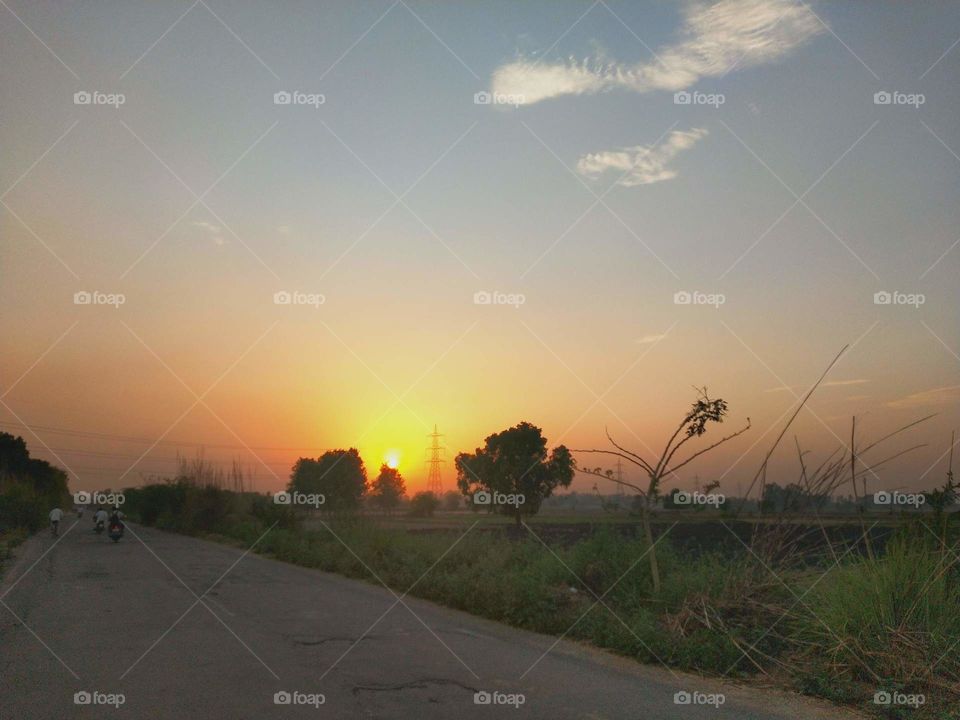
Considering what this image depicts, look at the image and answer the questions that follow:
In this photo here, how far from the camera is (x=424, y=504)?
81.7m

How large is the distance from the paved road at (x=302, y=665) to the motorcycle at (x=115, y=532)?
1779cm

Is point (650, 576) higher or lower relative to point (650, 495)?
lower

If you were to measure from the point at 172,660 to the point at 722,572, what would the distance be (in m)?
7.23

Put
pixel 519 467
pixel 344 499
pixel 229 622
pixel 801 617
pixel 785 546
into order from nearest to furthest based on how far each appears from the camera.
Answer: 1. pixel 801 617
2. pixel 785 546
3. pixel 229 622
4. pixel 519 467
5. pixel 344 499

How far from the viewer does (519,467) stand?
25.3 meters

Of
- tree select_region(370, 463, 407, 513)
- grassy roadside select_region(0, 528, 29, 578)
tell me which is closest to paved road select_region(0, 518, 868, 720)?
grassy roadside select_region(0, 528, 29, 578)

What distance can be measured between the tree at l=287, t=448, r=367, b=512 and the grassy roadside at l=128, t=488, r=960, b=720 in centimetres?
1282

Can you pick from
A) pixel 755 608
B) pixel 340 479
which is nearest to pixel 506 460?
pixel 340 479

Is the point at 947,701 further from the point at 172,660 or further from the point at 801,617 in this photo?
the point at 172,660

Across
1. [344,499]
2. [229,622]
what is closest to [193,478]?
[344,499]

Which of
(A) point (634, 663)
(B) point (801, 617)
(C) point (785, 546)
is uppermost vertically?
(C) point (785, 546)

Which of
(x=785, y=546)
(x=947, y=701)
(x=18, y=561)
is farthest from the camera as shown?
(x=18, y=561)

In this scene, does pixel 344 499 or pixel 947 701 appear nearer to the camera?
pixel 947 701

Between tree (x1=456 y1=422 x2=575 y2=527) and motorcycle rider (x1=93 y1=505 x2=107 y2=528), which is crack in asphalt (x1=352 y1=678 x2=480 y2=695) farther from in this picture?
motorcycle rider (x1=93 y1=505 x2=107 y2=528)
